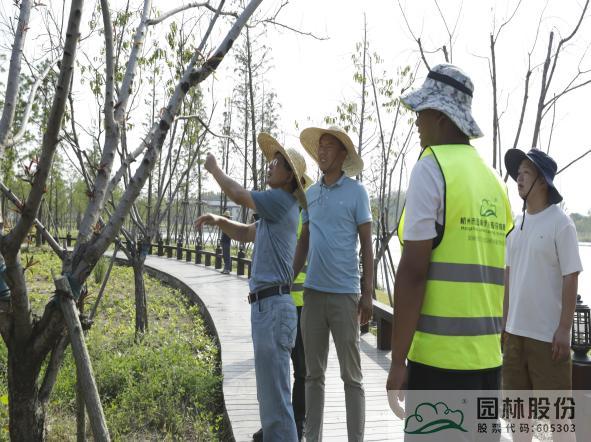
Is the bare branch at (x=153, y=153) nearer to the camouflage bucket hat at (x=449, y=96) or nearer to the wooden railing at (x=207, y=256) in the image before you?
the camouflage bucket hat at (x=449, y=96)

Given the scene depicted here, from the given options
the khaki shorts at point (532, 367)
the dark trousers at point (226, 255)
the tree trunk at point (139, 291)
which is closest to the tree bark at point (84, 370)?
the khaki shorts at point (532, 367)

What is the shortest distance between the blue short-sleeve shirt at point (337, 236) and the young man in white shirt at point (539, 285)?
2.94 feet

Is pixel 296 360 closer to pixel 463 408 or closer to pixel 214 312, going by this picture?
pixel 463 408

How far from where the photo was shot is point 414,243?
177 cm

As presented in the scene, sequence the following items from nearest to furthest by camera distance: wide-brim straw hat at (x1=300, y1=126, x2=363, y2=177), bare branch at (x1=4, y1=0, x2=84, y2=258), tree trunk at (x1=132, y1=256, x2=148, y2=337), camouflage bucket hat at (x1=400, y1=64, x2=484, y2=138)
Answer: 1. camouflage bucket hat at (x1=400, y1=64, x2=484, y2=138)
2. bare branch at (x1=4, y1=0, x2=84, y2=258)
3. wide-brim straw hat at (x1=300, y1=126, x2=363, y2=177)
4. tree trunk at (x1=132, y1=256, x2=148, y2=337)

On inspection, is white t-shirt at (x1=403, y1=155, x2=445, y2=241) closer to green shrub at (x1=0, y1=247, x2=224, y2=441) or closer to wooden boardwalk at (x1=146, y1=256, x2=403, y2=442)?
wooden boardwalk at (x1=146, y1=256, x2=403, y2=442)

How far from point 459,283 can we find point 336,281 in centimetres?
146

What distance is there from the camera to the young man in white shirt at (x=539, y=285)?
9.25 ft

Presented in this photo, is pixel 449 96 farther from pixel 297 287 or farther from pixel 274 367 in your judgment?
pixel 297 287

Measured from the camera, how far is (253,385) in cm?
466

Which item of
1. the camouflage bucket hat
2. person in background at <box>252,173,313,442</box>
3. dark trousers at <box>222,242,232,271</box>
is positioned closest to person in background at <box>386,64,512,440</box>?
the camouflage bucket hat

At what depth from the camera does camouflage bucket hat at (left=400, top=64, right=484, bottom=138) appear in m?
1.93

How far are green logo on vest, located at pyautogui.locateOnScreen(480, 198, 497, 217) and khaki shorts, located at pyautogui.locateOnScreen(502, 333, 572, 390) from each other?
132 cm

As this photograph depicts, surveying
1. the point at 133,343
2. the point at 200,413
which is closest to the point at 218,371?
the point at 200,413
